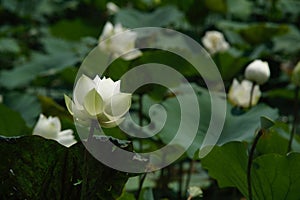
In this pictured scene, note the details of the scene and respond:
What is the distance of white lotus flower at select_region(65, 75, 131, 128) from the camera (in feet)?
2.71

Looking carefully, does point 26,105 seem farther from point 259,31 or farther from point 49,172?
point 259,31

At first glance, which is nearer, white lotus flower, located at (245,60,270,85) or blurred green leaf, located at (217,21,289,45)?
white lotus flower, located at (245,60,270,85)

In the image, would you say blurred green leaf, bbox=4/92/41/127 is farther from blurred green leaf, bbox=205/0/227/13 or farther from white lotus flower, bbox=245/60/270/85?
blurred green leaf, bbox=205/0/227/13

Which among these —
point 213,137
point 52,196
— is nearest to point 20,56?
point 213,137

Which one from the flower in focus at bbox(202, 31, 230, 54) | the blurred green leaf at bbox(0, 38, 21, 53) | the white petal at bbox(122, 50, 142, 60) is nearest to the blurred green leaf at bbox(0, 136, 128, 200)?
the white petal at bbox(122, 50, 142, 60)

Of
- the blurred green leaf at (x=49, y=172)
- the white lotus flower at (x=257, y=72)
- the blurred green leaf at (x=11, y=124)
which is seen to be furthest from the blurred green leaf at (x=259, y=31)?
the blurred green leaf at (x=49, y=172)

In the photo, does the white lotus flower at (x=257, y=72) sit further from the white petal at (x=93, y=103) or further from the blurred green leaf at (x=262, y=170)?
the white petal at (x=93, y=103)

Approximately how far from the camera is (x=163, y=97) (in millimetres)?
1659

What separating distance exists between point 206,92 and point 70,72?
1.62ft

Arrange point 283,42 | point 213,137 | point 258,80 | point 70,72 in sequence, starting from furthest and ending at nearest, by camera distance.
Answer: point 283,42, point 70,72, point 258,80, point 213,137

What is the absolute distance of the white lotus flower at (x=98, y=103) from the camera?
83 centimetres

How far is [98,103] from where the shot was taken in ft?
2.71

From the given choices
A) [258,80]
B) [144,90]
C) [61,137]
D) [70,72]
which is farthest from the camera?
[70,72]

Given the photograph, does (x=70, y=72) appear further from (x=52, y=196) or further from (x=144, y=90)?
(x=52, y=196)
